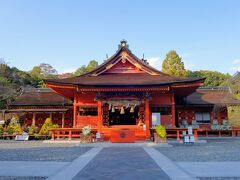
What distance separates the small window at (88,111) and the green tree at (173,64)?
27.4m

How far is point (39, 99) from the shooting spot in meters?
28.5

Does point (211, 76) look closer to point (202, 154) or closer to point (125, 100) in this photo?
point (125, 100)

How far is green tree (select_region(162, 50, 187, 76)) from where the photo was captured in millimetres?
46781

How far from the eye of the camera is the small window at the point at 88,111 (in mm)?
21938

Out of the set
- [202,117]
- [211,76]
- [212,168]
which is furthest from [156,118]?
[211,76]

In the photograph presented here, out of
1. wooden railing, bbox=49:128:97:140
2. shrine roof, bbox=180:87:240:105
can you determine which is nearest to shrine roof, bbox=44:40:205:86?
wooden railing, bbox=49:128:97:140

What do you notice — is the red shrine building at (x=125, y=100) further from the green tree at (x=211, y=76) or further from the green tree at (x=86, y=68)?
the green tree at (x=86, y=68)

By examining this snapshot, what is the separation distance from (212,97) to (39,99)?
1946cm

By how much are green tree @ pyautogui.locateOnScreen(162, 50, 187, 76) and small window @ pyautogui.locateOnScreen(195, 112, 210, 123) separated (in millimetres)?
20368

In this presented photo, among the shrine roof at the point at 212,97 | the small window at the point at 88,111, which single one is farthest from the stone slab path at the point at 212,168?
the shrine roof at the point at 212,97

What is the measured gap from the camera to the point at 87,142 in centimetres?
1792

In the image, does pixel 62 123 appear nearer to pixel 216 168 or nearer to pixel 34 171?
pixel 34 171

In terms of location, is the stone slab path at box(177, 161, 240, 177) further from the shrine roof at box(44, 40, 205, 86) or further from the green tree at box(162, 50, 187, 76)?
the green tree at box(162, 50, 187, 76)

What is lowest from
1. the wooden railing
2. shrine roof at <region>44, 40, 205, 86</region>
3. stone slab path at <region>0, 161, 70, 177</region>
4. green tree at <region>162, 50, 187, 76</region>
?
stone slab path at <region>0, 161, 70, 177</region>
